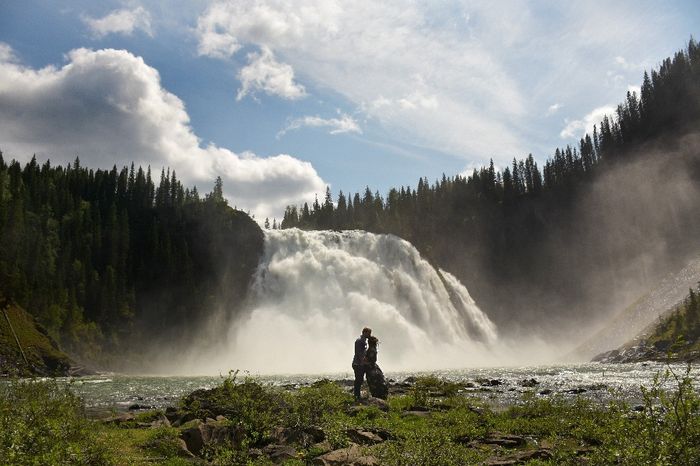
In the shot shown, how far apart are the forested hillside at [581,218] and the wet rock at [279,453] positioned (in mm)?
119128

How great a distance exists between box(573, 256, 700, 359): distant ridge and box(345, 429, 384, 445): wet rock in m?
76.8

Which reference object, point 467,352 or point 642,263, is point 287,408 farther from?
point 642,263

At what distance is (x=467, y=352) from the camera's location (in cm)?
8181

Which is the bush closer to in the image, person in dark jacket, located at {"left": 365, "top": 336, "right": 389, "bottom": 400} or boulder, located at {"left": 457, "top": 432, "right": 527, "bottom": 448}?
boulder, located at {"left": 457, "top": 432, "right": 527, "bottom": 448}

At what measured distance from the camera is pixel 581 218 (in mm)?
136125

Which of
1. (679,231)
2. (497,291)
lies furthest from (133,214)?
(679,231)

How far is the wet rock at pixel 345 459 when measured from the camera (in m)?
10.3

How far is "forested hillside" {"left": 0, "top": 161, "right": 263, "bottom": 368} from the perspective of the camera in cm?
8406

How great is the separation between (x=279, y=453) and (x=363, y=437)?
7.47 ft

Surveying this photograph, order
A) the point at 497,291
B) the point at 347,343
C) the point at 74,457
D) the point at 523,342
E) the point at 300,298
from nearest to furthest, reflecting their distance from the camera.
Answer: the point at 74,457, the point at 347,343, the point at 300,298, the point at 523,342, the point at 497,291

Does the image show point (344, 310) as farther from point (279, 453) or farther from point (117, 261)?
point (279, 453)

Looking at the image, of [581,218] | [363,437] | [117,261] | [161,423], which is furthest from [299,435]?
[581,218]

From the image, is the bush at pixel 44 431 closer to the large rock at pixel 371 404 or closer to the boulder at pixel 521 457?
the boulder at pixel 521 457

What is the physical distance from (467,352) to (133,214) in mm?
86114
